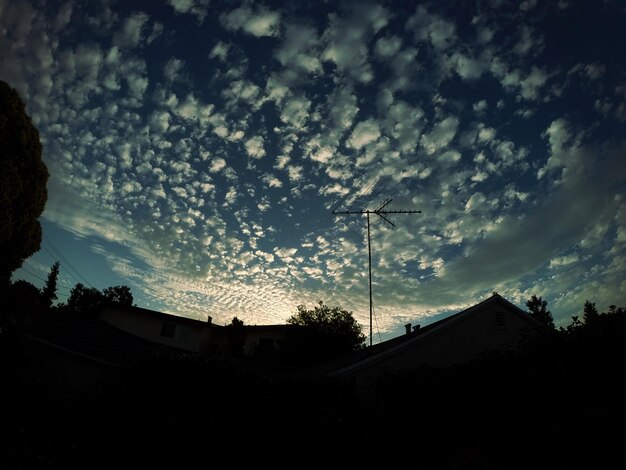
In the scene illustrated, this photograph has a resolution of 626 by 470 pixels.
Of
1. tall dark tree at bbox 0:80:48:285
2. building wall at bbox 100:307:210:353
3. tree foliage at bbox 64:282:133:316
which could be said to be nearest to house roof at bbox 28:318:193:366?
tall dark tree at bbox 0:80:48:285

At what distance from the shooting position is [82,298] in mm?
69438

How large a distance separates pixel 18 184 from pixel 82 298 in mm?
60592

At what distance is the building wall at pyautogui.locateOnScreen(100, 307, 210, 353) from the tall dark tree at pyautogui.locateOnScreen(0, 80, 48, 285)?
8.60 meters

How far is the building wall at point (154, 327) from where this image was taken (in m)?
28.0

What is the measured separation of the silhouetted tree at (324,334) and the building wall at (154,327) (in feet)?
29.0

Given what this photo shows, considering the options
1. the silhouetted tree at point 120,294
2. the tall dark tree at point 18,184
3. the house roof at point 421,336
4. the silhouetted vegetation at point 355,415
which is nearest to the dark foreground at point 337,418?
the silhouetted vegetation at point 355,415

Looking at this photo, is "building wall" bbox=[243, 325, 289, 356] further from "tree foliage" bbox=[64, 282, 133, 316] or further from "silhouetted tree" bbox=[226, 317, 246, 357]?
"tree foliage" bbox=[64, 282, 133, 316]

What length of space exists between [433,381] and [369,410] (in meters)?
2.59

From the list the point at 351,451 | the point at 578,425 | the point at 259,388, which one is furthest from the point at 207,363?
the point at 578,425

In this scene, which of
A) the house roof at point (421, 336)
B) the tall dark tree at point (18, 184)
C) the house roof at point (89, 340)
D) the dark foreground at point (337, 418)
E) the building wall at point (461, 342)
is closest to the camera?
the dark foreground at point (337, 418)

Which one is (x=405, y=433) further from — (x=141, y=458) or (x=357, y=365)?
(x=141, y=458)

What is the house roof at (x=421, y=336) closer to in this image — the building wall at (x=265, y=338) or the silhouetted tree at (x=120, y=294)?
the building wall at (x=265, y=338)

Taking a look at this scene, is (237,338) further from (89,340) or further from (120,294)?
(120,294)

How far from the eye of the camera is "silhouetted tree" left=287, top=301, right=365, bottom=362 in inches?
1252
